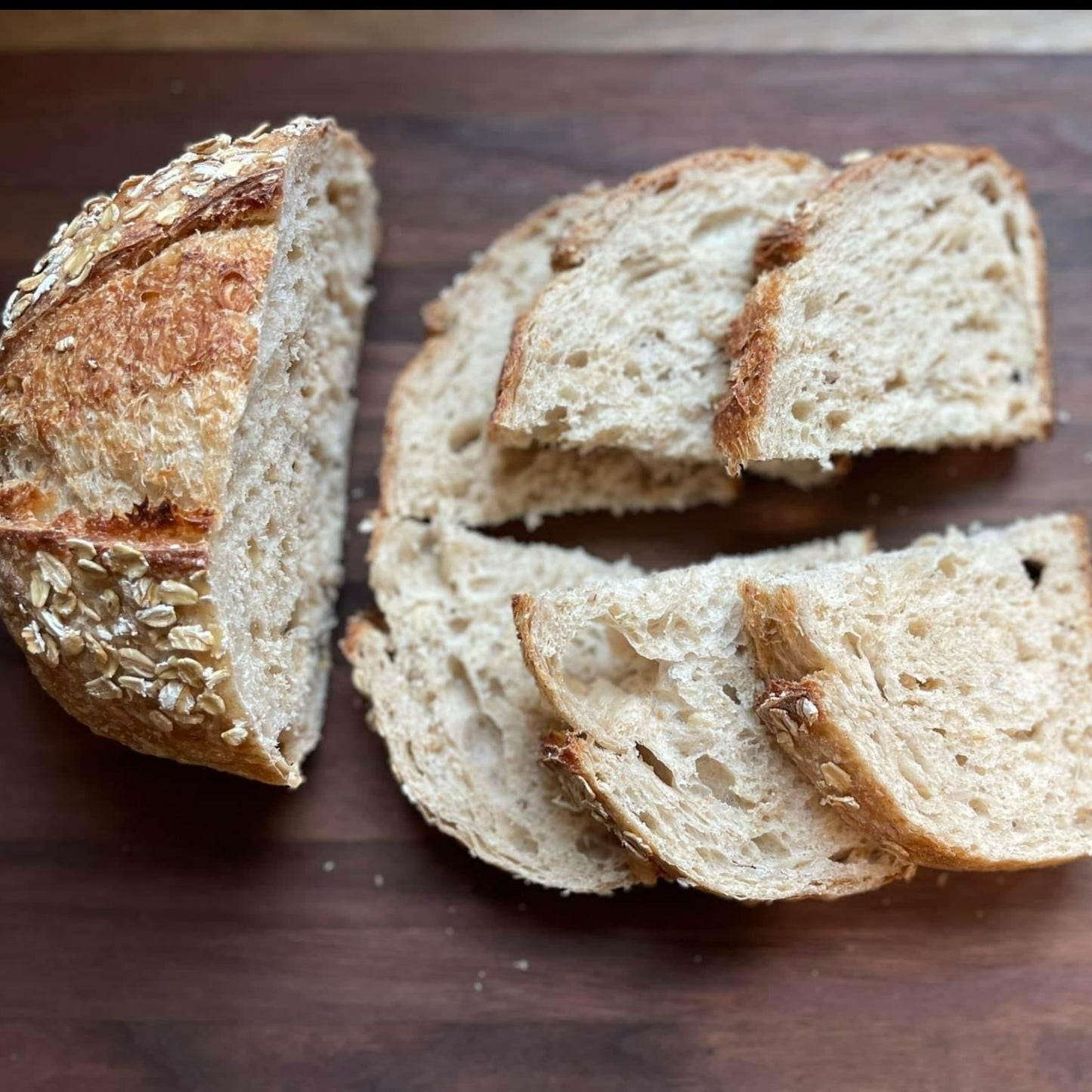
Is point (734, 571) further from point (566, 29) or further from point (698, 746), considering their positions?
point (566, 29)

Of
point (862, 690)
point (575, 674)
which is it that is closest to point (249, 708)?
point (575, 674)

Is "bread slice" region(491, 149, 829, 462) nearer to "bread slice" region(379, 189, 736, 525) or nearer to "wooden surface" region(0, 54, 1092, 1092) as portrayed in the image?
"bread slice" region(379, 189, 736, 525)

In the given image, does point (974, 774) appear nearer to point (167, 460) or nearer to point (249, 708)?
point (249, 708)

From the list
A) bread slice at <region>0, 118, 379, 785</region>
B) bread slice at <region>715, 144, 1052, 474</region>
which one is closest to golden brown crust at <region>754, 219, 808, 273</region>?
bread slice at <region>715, 144, 1052, 474</region>

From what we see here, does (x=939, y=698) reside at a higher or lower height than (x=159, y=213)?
lower

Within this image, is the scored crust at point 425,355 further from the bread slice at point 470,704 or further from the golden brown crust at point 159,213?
the golden brown crust at point 159,213

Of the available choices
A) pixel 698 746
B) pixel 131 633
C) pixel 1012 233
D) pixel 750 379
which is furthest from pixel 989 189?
pixel 131 633
